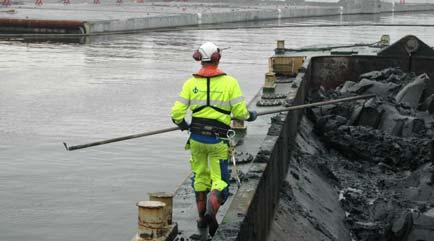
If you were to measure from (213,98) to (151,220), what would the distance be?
1411 mm

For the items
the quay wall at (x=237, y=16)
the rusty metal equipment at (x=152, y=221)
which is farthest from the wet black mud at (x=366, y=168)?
the quay wall at (x=237, y=16)

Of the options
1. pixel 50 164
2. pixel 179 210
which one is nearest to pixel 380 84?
pixel 50 164

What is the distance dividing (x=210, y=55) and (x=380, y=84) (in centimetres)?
1082

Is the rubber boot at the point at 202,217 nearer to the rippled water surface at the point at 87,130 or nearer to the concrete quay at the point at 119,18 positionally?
the rippled water surface at the point at 87,130

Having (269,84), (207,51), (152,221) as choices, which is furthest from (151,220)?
(269,84)

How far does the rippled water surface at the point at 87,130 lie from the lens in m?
10.4

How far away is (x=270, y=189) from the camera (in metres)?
9.71

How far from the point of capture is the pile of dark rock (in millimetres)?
11312

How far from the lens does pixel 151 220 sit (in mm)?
6891

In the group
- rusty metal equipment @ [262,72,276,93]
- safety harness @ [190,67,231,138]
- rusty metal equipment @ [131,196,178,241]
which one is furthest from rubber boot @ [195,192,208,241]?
rusty metal equipment @ [262,72,276,93]

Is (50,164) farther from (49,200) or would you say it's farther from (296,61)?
(296,61)

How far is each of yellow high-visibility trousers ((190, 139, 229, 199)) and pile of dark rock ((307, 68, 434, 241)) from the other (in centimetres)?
334

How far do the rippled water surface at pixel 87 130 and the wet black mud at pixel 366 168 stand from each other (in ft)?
6.83

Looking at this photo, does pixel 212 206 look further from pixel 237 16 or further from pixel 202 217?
pixel 237 16
